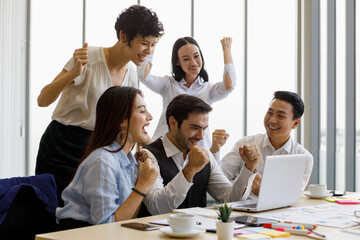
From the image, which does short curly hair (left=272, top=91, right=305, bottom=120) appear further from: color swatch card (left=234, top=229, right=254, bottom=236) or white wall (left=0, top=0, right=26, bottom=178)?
white wall (left=0, top=0, right=26, bottom=178)

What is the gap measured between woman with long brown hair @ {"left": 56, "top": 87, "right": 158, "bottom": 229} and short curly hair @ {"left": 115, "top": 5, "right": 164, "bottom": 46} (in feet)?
1.78

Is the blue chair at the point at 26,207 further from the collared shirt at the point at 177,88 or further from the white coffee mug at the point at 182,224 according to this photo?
the collared shirt at the point at 177,88

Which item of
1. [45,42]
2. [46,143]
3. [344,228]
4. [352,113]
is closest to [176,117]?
[46,143]

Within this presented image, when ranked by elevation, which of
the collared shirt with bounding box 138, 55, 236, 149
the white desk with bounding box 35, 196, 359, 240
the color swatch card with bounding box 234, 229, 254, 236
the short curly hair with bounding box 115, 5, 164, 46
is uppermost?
the short curly hair with bounding box 115, 5, 164, 46

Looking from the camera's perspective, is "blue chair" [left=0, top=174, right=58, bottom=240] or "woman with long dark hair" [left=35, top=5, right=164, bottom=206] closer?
"blue chair" [left=0, top=174, right=58, bottom=240]

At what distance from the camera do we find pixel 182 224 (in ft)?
5.31

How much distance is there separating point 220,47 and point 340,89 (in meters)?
1.38

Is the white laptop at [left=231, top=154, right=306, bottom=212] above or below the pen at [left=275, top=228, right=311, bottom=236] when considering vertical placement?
above

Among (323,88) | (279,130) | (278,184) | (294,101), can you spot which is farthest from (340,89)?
(278,184)

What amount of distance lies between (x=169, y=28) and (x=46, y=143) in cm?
293

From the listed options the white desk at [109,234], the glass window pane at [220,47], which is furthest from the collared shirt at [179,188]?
the glass window pane at [220,47]

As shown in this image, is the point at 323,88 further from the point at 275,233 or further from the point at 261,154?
the point at 275,233

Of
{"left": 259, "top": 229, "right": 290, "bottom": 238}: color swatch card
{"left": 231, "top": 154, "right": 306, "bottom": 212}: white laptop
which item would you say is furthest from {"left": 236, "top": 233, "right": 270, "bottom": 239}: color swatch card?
{"left": 231, "top": 154, "right": 306, "bottom": 212}: white laptop

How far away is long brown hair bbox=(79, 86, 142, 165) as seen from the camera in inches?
87.5
